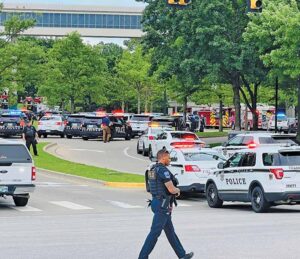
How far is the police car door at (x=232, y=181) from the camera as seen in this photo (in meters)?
22.4

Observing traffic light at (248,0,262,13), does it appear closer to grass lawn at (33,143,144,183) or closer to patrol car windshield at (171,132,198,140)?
grass lawn at (33,143,144,183)

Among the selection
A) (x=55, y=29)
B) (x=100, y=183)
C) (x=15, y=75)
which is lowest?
(x=100, y=183)

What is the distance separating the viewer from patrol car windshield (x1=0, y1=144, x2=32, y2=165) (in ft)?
72.8

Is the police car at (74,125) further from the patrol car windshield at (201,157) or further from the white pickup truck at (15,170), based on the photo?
the white pickup truck at (15,170)

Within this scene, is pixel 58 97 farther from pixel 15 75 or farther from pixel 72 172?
pixel 72 172

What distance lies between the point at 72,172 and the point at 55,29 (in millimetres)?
107065

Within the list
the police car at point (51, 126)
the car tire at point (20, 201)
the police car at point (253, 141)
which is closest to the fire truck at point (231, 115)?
the police car at point (51, 126)

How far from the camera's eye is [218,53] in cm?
4994

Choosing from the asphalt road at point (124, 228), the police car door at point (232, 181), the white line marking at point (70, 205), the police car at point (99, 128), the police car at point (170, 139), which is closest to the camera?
the asphalt road at point (124, 228)

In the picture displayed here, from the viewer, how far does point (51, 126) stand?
60812mm

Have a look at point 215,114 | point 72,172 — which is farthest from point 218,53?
point 215,114

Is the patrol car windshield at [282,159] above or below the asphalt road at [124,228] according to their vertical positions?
above

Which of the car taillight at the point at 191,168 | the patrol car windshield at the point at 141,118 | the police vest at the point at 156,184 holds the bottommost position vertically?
the car taillight at the point at 191,168

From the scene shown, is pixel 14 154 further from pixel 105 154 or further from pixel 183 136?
pixel 105 154
